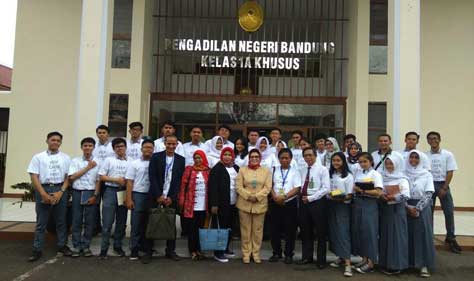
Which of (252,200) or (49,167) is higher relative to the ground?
(49,167)

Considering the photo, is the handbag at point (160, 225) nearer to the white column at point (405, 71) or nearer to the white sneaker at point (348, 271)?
the white sneaker at point (348, 271)

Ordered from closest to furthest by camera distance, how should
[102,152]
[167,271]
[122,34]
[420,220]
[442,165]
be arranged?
1. [167,271]
2. [420,220]
3. [102,152]
4. [442,165]
5. [122,34]

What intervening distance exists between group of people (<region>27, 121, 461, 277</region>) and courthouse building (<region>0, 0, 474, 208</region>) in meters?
3.69

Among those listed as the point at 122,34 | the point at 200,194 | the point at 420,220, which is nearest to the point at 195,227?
the point at 200,194

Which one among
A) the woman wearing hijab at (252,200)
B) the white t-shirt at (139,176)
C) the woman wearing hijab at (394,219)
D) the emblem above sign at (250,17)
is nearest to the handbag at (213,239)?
the woman wearing hijab at (252,200)

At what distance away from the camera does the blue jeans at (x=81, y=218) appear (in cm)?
596

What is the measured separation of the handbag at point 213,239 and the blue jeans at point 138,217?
2.84 feet

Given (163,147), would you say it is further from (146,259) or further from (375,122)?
(375,122)

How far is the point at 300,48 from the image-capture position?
1218 cm

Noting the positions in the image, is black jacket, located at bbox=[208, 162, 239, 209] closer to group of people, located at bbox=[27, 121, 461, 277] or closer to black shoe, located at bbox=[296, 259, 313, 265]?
group of people, located at bbox=[27, 121, 461, 277]

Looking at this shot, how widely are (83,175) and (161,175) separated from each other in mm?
1144

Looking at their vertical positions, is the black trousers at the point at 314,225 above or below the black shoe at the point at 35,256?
above

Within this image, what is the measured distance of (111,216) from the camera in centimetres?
594

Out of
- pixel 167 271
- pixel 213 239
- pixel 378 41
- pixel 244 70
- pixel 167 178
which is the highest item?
pixel 378 41
